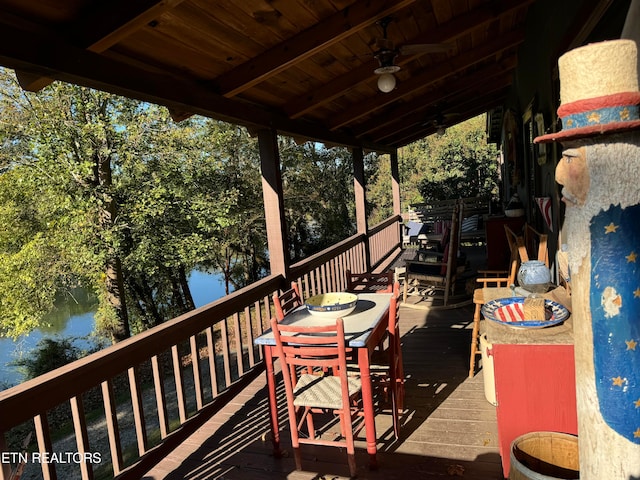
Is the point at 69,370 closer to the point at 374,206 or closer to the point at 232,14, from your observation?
the point at 232,14

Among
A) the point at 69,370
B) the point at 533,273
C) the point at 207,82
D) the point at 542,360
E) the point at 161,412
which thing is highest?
the point at 207,82

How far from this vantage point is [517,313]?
6.75 ft

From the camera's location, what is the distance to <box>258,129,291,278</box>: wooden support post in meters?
3.94

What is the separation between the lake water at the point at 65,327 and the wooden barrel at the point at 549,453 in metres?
12.9

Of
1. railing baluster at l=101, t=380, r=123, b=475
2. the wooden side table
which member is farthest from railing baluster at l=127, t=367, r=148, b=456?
the wooden side table

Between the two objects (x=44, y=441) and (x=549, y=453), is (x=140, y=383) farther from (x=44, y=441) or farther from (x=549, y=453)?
(x=549, y=453)

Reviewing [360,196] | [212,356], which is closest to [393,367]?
[212,356]

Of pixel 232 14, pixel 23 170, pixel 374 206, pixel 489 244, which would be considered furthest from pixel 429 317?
pixel 374 206

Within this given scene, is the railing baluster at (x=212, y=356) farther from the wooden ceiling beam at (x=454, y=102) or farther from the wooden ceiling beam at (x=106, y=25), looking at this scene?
the wooden ceiling beam at (x=454, y=102)

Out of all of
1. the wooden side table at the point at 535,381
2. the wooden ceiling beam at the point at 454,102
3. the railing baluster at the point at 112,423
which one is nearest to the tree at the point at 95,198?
the wooden ceiling beam at the point at 454,102

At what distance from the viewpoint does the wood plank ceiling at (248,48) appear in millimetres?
1921

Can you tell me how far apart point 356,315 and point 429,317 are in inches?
95.7

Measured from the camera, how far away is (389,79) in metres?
3.63

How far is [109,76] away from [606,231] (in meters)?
2.31
